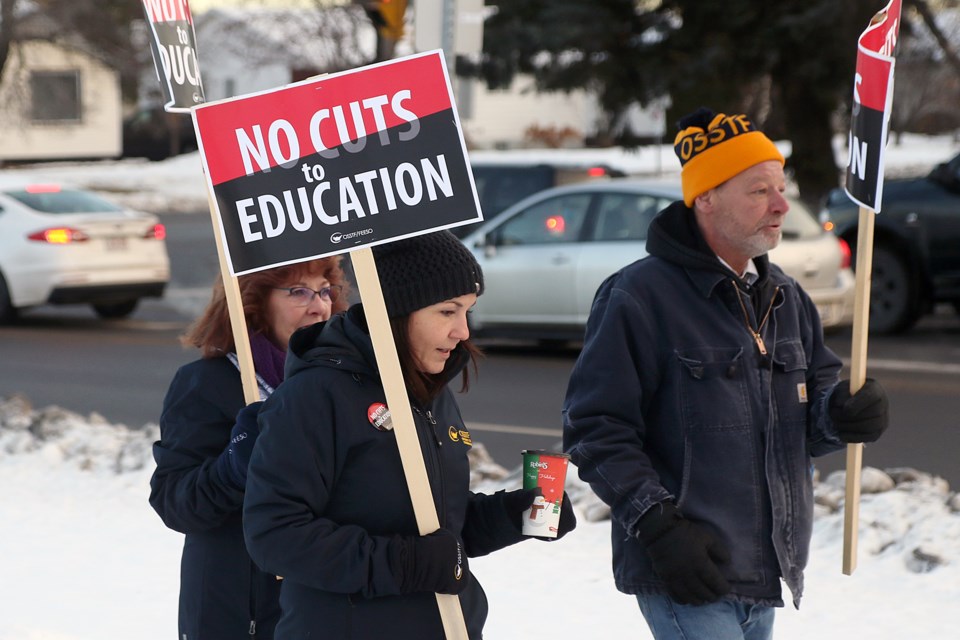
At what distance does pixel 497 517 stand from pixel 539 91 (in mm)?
16537

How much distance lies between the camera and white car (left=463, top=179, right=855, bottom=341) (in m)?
12.0

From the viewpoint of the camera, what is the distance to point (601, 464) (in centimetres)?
325

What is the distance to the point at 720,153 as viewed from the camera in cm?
348

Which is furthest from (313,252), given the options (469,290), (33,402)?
(33,402)

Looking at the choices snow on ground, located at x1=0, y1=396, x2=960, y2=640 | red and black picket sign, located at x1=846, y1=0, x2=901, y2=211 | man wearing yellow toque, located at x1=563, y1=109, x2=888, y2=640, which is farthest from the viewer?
snow on ground, located at x1=0, y1=396, x2=960, y2=640

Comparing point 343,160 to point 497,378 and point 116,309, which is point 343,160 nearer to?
point 497,378

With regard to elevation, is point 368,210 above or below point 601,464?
above

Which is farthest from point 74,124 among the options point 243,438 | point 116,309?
point 243,438

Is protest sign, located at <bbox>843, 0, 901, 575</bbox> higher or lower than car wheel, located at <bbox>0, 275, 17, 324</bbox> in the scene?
higher

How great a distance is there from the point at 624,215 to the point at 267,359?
8721 mm

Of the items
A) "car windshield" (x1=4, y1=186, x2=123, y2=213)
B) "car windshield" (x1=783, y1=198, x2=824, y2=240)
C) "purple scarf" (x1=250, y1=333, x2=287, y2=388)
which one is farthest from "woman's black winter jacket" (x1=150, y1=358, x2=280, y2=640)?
"car windshield" (x1=4, y1=186, x2=123, y2=213)

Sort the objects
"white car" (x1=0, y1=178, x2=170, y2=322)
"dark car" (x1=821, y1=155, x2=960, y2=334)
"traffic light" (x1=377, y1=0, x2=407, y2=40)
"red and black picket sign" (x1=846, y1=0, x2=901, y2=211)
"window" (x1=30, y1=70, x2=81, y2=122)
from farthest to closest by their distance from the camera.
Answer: "window" (x1=30, y1=70, x2=81, y2=122) < "white car" (x1=0, y1=178, x2=170, y2=322) < "traffic light" (x1=377, y1=0, x2=407, y2=40) < "dark car" (x1=821, y1=155, x2=960, y2=334) < "red and black picket sign" (x1=846, y1=0, x2=901, y2=211)

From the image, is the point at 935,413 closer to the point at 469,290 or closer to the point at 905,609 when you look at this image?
the point at 905,609

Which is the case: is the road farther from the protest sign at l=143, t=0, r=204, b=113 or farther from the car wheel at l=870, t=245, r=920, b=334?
the protest sign at l=143, t=0, r=204, b=113
